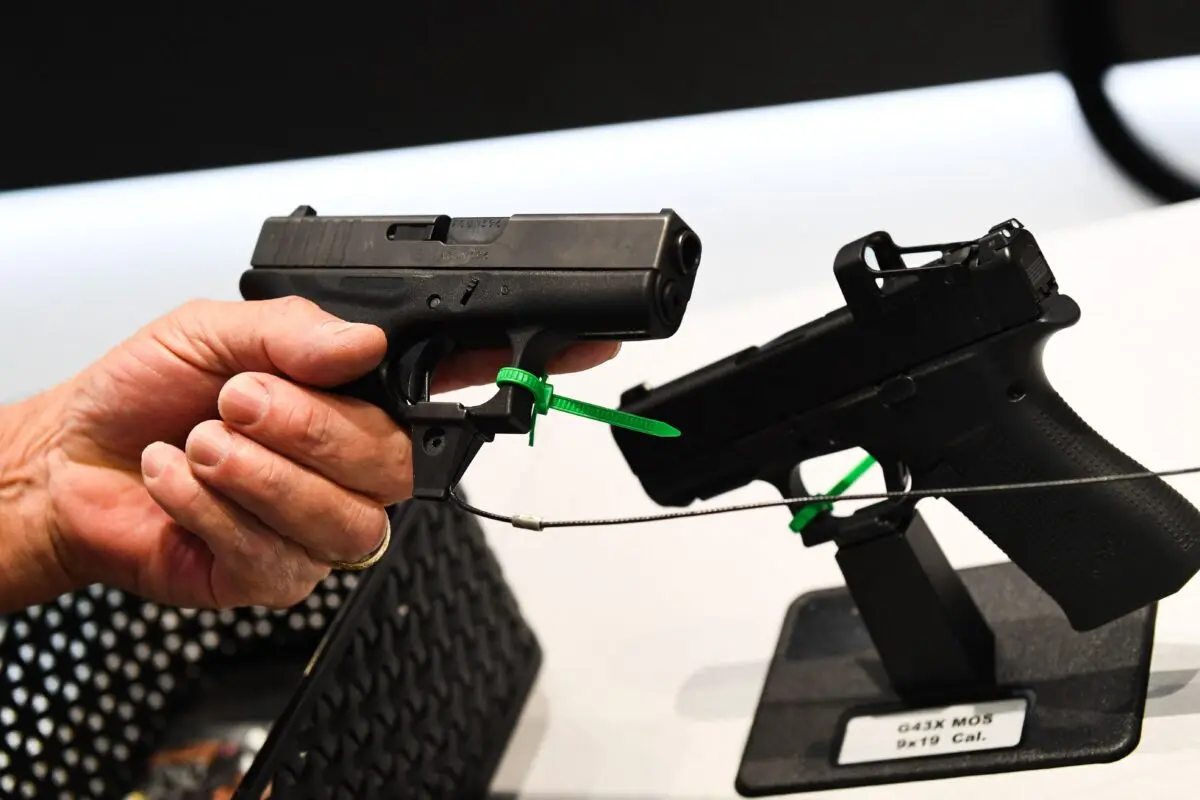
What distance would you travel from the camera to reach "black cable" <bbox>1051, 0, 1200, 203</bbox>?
116 cm

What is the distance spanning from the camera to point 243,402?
595 millimetres

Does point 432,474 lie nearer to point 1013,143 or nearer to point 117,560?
point 117,560

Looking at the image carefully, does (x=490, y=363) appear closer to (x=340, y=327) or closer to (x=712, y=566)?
(x=340, y=327)

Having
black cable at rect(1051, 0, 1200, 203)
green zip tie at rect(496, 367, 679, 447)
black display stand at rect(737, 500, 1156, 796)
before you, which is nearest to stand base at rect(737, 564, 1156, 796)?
black display stand at rect(737, 500, 1156, 796)

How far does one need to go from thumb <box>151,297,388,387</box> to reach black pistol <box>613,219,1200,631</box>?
22 cm

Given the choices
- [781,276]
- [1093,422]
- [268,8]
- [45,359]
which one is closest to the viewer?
[1093,422]

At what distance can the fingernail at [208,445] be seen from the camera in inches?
23.5

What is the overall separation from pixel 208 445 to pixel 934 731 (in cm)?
46

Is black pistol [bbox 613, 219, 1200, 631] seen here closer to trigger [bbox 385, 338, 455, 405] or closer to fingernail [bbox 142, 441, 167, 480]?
trigger [bbox 385, 338, 455, 405]

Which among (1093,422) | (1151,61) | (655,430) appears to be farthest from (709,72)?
(655,430)

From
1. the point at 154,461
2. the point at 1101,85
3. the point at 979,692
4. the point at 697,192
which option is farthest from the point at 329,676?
the point at 1101,85

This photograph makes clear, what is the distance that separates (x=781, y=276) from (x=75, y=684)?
0.77 metres

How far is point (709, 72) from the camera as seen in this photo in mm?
1287

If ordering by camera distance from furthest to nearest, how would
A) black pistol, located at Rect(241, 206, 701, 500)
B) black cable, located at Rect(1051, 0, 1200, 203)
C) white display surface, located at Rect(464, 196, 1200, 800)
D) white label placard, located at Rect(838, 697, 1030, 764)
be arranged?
black cable, located at Rect(1051, 0, 1200, 203), white display surface, located at Rect(464, 196, 1200, 800), white label placard, located at Rect(838, 697, 1030, 764), black pistol, located at Rect(241, 206, 701, 500)
